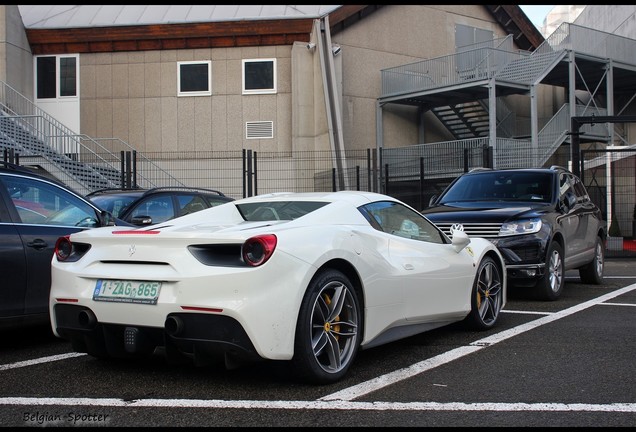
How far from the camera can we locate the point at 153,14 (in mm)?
23750

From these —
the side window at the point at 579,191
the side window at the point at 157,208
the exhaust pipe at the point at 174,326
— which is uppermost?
the side window at the point at 579,191

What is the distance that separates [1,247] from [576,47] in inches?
948

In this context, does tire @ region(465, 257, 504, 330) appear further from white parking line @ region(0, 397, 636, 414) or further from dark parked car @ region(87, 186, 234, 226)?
dark parked car @ region(87, 186, 234, 226)

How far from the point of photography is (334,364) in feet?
15.1

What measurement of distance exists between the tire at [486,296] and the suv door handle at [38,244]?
12.4 feet

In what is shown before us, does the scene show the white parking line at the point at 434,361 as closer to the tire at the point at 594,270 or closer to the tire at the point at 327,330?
the tire at the point at 327,330

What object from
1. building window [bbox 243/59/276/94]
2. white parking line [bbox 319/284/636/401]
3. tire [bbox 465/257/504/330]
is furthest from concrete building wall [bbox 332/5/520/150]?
tire [bbox 465/257/504/330]

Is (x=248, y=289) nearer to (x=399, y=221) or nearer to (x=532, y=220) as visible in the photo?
(x=399, y=221)

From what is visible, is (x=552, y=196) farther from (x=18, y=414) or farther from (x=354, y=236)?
(x=18, y=414)

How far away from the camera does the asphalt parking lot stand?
3779 mm

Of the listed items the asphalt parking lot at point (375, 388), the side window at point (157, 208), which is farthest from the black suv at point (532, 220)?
the side window at point (157, 208)

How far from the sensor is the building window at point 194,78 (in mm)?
23188

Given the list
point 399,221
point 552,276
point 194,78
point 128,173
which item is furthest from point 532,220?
point 194,78

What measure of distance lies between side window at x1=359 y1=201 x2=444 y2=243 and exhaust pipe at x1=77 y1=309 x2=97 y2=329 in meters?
2.13
